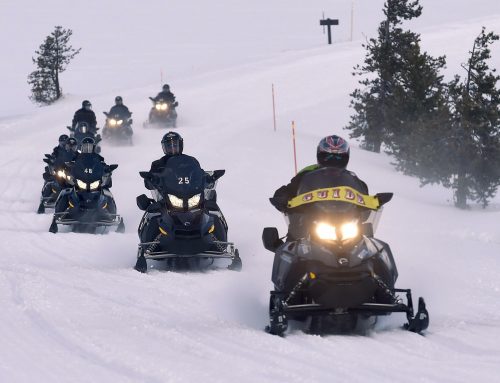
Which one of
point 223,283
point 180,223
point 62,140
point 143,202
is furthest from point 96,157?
point 223,283

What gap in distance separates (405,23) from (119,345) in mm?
127200

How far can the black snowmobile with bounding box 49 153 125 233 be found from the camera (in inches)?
677

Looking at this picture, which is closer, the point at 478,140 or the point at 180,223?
the point at 180,223

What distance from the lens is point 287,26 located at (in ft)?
453

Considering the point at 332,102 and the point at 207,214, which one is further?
the point at 332,102

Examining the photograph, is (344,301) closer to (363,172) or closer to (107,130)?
(363,172)

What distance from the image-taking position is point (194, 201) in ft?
43.1

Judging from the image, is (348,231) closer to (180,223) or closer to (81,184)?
(180,223)

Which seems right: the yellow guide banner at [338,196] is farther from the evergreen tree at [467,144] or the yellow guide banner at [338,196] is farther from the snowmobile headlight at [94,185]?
the evergreen tree at [467,144]

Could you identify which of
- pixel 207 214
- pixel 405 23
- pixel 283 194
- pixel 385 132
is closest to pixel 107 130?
pixel 385 132

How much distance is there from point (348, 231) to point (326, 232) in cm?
20

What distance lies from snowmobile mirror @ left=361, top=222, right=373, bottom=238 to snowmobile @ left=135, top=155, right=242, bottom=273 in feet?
13.7

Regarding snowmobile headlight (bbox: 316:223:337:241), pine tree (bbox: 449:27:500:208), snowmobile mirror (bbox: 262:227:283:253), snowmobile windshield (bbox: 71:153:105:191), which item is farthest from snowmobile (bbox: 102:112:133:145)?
snowmobile headlight (bbox: 316:223:337:241)

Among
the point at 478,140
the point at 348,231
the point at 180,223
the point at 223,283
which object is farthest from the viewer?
the point at 478,140
